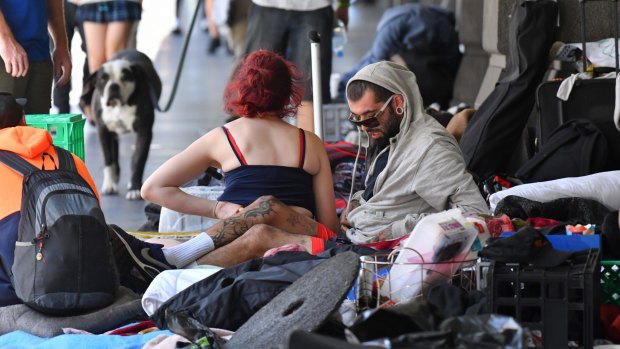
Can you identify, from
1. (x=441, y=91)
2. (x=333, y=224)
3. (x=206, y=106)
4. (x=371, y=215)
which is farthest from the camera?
(x=206, y=106)

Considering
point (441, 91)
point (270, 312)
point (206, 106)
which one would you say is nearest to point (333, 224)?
point (270, 312)

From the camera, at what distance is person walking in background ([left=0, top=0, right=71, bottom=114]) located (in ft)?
21.2

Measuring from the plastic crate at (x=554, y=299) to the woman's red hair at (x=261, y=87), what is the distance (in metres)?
2.07

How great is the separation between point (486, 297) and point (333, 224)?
6.80ft

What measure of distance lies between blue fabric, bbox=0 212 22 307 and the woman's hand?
1.18 m

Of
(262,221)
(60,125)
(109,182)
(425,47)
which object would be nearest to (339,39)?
(425,47)

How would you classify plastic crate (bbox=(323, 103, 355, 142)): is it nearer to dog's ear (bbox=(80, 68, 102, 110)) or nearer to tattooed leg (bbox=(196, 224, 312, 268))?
dog's ear (bbox=(80, 68, 102, 110))

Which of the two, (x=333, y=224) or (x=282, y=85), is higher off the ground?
(x=282, y=85)

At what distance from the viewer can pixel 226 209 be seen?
5.52m

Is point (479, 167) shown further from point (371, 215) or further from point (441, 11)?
point (441, 11)

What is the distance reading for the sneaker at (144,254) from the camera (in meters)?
4.91

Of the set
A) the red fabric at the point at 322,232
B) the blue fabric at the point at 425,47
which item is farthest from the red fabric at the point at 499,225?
the blue fabric at the point at 425,47

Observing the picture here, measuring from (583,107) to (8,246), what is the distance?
316 centimetres

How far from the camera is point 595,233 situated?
14.6ft
